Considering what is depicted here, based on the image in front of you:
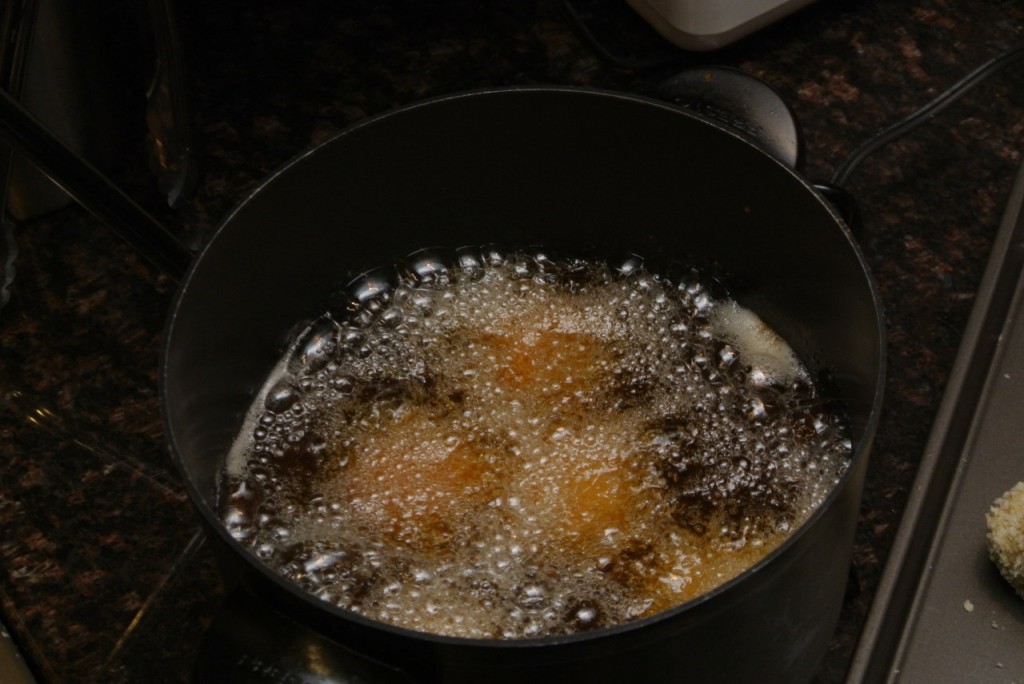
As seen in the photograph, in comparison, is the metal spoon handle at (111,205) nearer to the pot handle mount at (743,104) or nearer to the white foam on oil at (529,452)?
the white foam on oil at (529,452)

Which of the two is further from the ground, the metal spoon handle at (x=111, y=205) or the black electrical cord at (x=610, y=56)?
the metal spoon handle at (x=111, y=205)

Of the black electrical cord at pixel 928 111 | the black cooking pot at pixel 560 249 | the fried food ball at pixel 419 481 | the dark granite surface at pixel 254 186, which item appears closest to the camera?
the black cooking pot at pixel 560 249

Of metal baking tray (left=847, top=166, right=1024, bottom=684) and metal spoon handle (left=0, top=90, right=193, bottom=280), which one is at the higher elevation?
metal spoon handle (left=0, top=90, right=193, bottom=280)

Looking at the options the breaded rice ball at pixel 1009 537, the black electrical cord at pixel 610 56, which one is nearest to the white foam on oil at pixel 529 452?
the breaded rice ball at pixel 1009 537

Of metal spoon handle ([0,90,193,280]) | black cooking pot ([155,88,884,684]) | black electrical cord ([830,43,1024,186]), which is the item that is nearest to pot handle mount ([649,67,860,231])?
black electrical cord ([830,43,1024,186])

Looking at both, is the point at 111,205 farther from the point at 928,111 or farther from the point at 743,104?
the point at 928,111

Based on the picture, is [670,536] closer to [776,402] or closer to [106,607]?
[776,402]

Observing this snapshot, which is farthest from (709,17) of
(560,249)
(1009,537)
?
(1009,537)

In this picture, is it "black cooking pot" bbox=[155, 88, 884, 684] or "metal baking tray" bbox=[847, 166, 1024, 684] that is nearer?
"black cooking pot" bbox=[155, 88, 884, 684]

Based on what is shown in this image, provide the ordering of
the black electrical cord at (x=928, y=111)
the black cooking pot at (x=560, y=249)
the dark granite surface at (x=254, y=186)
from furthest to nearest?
the black electrical cord at (x=928, y=111)
the dark granite surface at (x=254, y=186)
the black cooking pot at (x=560, y=249)

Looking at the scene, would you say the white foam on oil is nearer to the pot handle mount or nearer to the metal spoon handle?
the metal spoon handle
